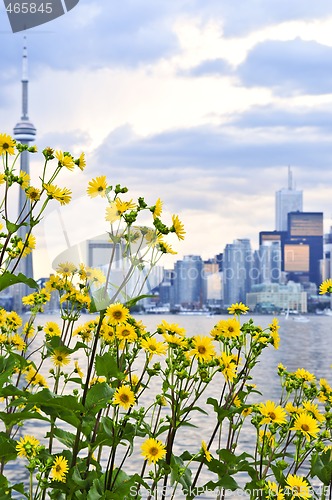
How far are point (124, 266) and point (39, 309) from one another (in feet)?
3.49

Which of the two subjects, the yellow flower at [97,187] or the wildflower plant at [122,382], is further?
the yellow flower at [97,187]

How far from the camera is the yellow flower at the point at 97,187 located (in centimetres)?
270

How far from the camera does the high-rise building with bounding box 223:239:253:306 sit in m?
87.0

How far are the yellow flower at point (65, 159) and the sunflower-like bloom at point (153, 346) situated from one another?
2.27 feet

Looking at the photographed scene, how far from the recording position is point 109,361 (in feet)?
8.69

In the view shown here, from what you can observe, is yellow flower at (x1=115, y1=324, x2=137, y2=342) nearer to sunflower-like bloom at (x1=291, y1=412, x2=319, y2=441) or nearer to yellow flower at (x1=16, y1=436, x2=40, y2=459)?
yellow flower at (x1=16, y1=436, x2=40, y2=459)

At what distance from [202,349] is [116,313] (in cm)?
39

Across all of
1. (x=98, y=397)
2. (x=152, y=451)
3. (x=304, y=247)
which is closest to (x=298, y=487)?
(x=152, y=451)

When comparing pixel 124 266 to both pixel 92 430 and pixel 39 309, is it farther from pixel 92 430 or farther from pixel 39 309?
pixel 39 309

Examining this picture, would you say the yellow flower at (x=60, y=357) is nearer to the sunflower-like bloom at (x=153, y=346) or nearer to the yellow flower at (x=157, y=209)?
the sunflower-like bloom at (x=153, y=346)

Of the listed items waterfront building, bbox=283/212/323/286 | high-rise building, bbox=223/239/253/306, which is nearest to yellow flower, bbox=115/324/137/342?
high-rise building, bbox=223/239/253/306

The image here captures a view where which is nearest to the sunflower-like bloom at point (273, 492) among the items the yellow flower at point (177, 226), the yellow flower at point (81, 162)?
the yellow flower at point (177, 226)

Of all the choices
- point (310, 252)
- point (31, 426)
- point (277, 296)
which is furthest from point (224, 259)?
point (31, 426)

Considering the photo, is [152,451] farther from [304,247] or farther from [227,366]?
[304,247]
